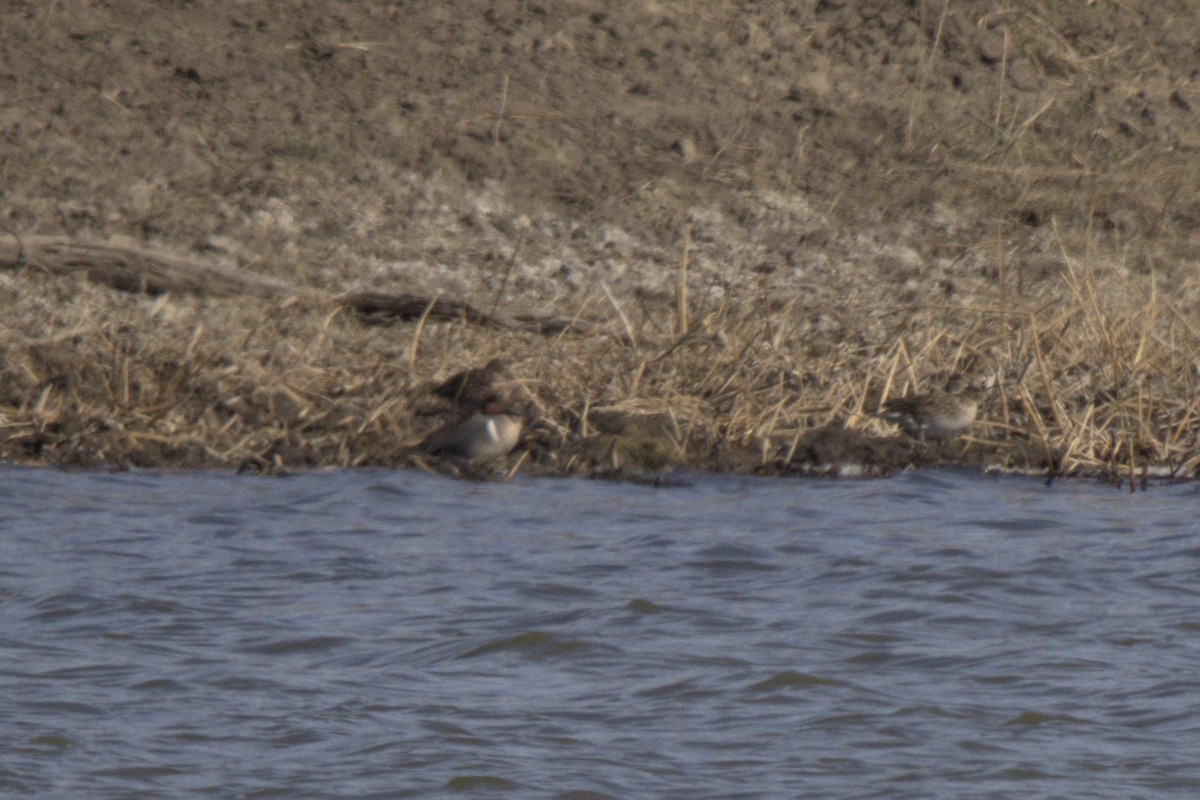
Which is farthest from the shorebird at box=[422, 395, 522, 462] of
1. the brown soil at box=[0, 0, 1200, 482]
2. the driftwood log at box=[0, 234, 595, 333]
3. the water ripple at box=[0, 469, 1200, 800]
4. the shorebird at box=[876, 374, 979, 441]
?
the shorebird at box=[876, 374, 979, 441]

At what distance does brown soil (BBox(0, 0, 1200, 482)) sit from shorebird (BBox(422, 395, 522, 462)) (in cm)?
24

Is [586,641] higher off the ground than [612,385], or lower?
lower

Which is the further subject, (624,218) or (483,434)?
(624,218)

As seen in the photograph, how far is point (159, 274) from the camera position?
11.6 m

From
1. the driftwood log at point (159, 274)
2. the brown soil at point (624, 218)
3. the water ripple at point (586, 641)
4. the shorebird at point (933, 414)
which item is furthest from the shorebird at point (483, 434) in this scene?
the shorebird at point (933, 414)

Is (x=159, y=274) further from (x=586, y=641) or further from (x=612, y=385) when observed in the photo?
(x=586, y=641)

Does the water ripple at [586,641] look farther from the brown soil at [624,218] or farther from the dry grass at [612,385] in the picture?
the brown soil at [624,218]

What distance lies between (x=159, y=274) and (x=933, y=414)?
4520 mm

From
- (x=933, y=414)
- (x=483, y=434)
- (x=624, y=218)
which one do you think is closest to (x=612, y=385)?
(x=483, y=434)

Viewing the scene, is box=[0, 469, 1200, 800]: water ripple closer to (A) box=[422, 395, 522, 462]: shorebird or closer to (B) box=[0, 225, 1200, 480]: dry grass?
(A) box=[422, 395, 522, 462]: shorebird

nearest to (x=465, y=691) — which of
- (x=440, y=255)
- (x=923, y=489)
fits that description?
(x=923, y=489)

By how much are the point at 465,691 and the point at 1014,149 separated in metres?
9.55

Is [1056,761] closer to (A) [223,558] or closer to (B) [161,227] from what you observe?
(A) [223,558]

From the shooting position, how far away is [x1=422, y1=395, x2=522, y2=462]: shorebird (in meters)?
9.80
